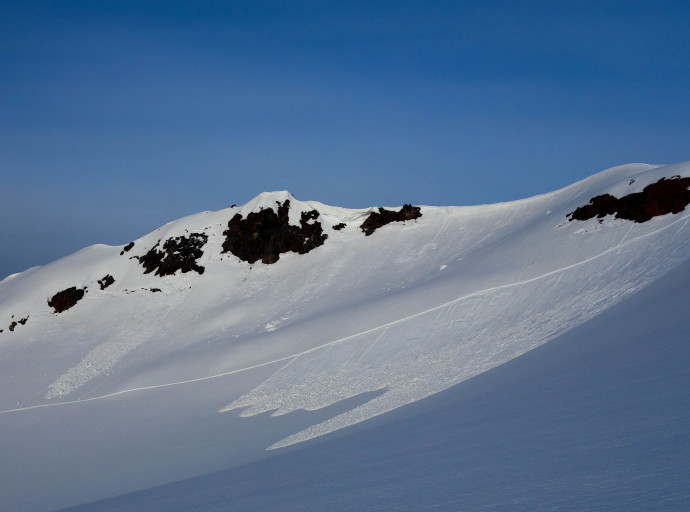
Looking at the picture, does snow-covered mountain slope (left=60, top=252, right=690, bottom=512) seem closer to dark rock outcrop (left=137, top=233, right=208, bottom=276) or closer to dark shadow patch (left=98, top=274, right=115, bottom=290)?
dark rock outcrop (left=137, top=233, right=208, bottom=276)

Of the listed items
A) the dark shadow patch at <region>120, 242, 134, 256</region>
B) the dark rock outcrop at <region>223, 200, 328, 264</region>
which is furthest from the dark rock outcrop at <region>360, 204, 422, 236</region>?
the dark shadow patch at <region>120, 242, 134, 256</region>

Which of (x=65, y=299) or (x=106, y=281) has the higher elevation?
(x=106, y=281)

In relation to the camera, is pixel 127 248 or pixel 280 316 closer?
pixel 280 316

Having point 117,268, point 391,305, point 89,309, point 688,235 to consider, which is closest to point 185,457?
point 391,305

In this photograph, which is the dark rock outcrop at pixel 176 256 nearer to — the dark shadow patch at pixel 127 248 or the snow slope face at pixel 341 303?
the snow slope face at pixel 341 303

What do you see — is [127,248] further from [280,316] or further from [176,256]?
[280,316]

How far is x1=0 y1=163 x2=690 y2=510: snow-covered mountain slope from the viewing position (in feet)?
63.5

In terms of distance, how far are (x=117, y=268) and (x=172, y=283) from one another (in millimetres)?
5455

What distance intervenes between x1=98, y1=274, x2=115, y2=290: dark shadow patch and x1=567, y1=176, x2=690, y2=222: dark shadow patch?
107ft

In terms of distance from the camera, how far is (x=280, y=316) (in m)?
36.6

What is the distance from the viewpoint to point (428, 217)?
4525 centimetres

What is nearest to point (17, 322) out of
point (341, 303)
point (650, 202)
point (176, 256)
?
point (176, 256)

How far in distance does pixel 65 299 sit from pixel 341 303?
21.8m

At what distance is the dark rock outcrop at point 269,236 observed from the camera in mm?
45656
